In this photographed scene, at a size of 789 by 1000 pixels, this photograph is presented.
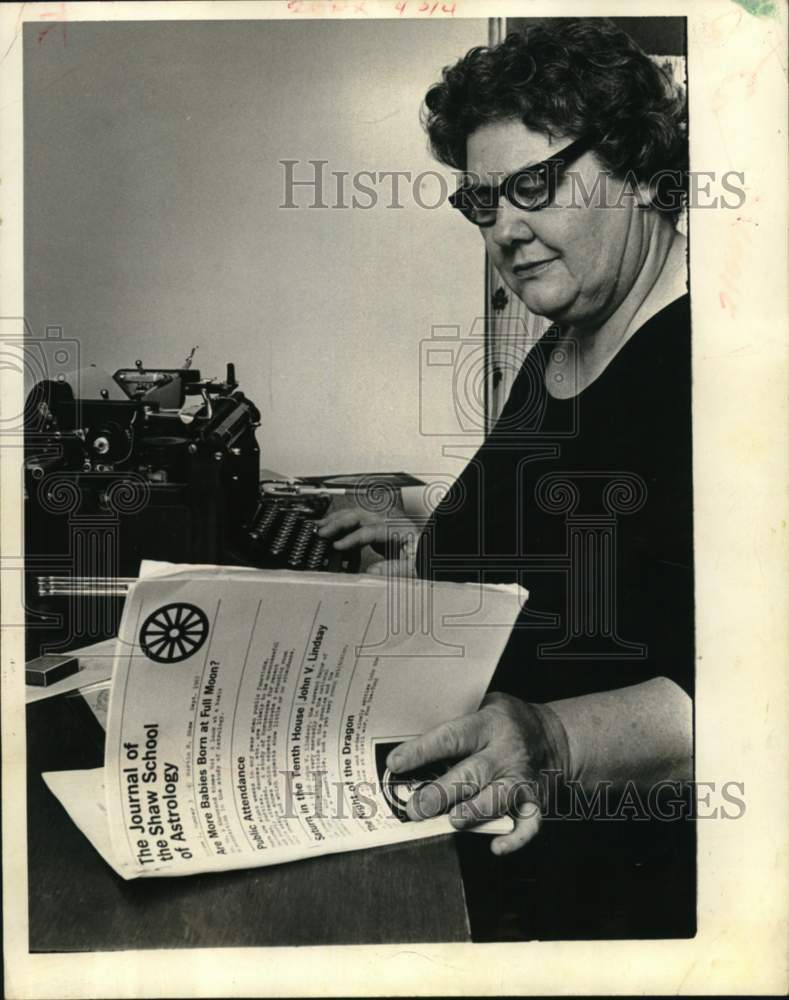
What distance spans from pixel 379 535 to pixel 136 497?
231 mm

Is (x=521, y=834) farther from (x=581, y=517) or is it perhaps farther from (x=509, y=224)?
(x=509, y=224)

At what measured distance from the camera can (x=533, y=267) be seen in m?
0.83

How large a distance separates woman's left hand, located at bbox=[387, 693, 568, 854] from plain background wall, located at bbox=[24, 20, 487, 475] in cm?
24

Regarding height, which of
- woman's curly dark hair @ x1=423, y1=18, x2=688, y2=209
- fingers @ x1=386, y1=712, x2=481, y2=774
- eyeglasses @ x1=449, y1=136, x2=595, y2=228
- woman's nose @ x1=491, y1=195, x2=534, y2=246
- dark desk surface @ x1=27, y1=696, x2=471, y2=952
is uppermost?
woman's curly dark hair @ x1=423, y1=18, x2=688, y2=209

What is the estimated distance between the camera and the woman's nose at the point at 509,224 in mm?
821

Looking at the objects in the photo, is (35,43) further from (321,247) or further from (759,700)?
(759,700)

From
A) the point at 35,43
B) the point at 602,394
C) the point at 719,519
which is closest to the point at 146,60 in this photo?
the point at 35,43

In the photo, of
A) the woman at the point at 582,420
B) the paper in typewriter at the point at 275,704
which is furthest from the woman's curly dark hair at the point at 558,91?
the paper in typewriter at the point at 275,704

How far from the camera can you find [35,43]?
831 millimetres

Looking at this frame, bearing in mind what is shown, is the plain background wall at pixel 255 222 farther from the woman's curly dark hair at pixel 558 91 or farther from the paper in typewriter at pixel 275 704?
the paper in typewriter at pixel 275 704

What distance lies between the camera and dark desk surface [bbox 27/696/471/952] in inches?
29.5

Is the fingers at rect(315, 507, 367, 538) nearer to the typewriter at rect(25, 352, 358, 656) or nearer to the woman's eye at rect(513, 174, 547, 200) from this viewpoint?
the typewriter at rect(25, 352, 358, 656)

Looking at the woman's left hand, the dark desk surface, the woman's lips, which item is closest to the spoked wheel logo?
the dark desk surface

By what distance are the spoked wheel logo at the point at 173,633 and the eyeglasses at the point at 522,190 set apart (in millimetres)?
444
